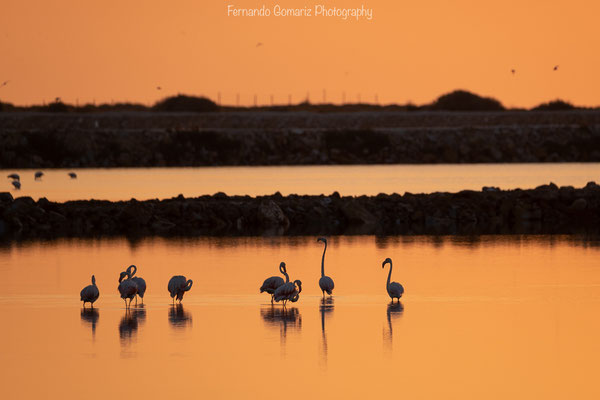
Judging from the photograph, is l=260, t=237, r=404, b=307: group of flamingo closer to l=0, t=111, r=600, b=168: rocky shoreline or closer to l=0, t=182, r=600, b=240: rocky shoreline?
l=0, t=182, r=600, b=240: rocky shoreline

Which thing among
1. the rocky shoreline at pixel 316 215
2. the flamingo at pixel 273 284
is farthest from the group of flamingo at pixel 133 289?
the rocky shoreline at pixel 316 215

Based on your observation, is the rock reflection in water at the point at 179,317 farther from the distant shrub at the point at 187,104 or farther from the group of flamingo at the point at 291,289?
the distant shrub at the point at 187,104

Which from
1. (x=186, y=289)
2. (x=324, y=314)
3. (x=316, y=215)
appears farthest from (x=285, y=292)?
(x=316, y=215)

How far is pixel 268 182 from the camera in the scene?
56.2 m

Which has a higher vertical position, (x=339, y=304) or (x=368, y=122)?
(x=368, y=122)

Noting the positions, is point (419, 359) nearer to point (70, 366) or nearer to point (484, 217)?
point (70, 366)

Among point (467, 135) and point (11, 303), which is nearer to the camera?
point (11, 303)

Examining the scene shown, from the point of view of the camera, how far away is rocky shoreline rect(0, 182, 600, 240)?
107 ft

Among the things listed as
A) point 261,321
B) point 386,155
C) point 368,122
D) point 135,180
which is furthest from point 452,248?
point 368,122

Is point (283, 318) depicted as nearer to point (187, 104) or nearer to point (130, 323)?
point (130, 323)

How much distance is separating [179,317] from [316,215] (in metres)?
17.9

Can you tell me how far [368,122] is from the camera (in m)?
122

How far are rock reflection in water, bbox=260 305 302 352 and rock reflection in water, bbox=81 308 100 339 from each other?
7.36 feet

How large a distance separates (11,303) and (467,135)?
79.2m
